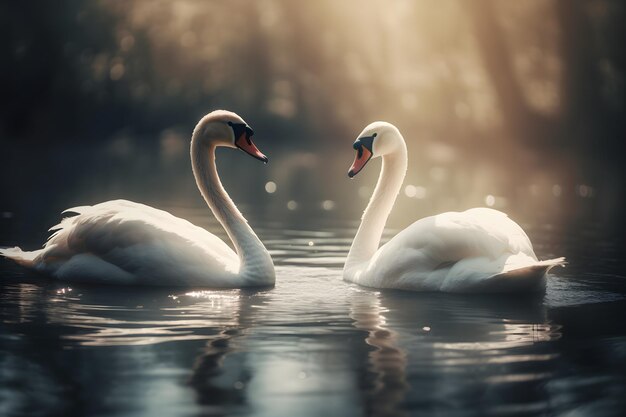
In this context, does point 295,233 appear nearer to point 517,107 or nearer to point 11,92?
point 517,107

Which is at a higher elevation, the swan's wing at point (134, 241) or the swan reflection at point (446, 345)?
the swan's wing at point (134, 241)

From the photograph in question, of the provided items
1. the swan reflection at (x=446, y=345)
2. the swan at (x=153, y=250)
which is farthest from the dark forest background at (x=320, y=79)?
the swan reflection at (x=446, y=345)

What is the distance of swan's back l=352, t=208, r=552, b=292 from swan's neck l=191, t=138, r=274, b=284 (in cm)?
125

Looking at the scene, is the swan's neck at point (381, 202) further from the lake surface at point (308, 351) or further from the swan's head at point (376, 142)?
the lake surface at point (308, 351)

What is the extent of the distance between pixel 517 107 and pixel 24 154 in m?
35.1

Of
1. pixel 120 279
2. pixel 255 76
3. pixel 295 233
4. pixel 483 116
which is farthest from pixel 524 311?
pixel 255 76

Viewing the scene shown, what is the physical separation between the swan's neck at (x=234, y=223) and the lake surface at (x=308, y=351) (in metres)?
0.35

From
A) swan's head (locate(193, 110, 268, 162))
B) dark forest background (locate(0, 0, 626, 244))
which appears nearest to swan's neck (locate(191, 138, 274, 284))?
swan's head (locate(193, 110, 268, 162))

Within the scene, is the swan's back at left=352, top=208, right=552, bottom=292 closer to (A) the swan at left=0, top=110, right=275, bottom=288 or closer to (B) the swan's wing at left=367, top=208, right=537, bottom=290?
(B) the swan's wing at left=367, top=208, right=537, bottom=290

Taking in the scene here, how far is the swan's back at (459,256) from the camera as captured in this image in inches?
430

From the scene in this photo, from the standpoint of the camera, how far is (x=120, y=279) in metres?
11.6

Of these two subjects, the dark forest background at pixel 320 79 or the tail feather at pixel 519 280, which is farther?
the dark forest background at pixel 320 79

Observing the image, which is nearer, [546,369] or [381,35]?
[546,369]

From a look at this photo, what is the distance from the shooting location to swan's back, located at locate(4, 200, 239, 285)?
453 inches
